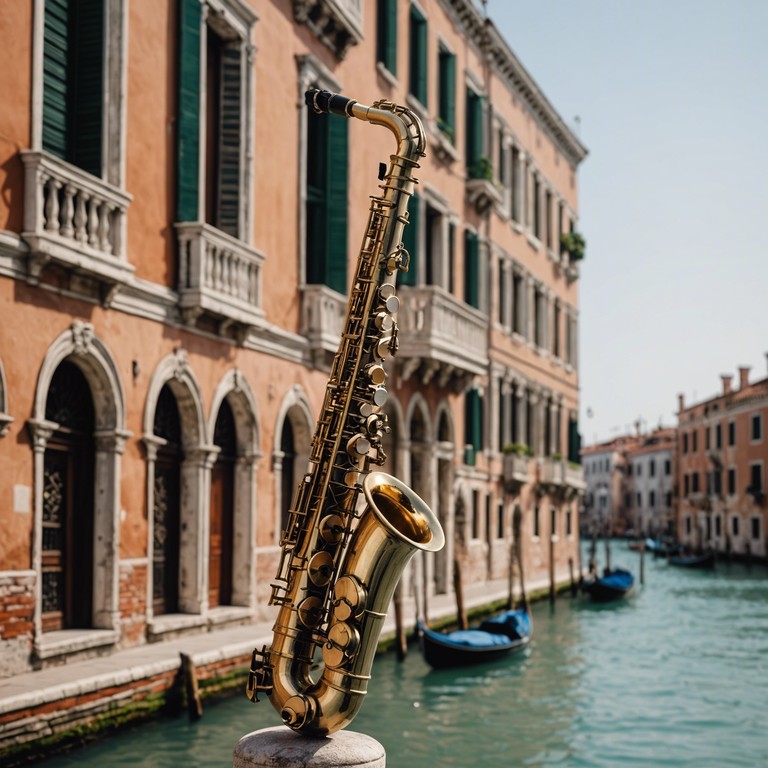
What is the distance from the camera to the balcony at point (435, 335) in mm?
16281

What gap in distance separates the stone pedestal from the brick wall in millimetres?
4585

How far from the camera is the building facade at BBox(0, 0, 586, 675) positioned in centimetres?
859

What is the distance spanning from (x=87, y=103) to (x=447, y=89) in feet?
34.2

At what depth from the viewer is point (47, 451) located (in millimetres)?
9141

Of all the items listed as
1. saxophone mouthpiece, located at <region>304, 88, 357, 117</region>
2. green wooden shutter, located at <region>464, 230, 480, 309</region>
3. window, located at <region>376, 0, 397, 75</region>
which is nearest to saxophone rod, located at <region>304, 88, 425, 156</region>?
saxophone mouthpiece, located at <region>304, 88, 357, 117</region>

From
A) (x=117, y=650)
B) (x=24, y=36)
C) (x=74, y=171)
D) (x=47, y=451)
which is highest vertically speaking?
(x=24, y=36)

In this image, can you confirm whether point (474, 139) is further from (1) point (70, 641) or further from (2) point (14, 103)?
(1) point (70, 641)

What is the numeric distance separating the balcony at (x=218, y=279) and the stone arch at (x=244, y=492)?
0.66 metres

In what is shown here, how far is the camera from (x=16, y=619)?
825 cm

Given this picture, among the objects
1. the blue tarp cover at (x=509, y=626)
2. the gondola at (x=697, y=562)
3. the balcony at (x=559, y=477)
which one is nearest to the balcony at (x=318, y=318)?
the blue tarp cover at (x=509, y=626)

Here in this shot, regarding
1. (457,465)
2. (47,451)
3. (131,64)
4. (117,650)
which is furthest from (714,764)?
(457,465)

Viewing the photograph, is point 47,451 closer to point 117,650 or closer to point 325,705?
point 117,650

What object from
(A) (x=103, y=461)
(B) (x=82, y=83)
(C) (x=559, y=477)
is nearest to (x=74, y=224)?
(B) (x=82, y=83)

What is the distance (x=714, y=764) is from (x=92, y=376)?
5.60 m
